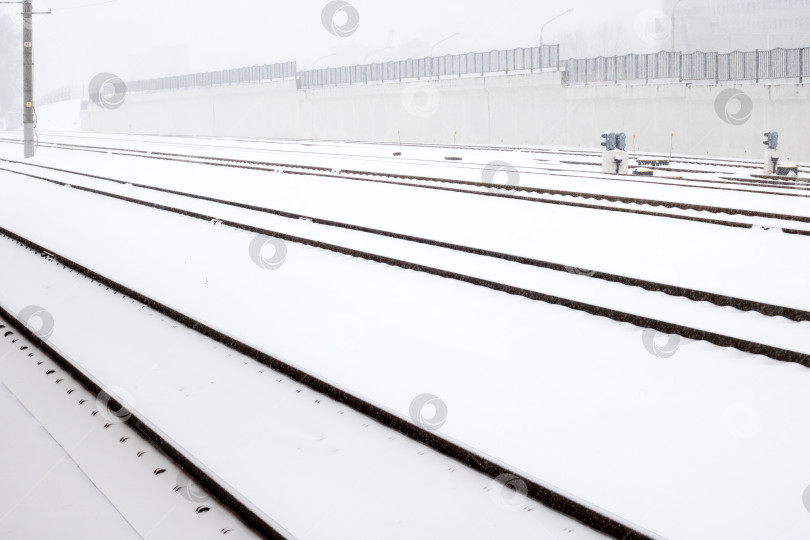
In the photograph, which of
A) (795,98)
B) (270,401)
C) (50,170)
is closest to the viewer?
(270,401)

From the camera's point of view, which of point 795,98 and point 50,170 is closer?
point 50,170

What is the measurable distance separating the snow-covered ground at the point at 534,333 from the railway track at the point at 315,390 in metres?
0.14

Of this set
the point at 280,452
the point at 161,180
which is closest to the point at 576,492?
the point at 280,452

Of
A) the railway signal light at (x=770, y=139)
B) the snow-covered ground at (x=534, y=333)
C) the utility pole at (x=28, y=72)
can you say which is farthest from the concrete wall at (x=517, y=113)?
the utility pole at (x=28, y=72)

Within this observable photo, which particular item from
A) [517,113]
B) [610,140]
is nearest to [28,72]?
[610,140]

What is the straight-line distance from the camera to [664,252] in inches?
448

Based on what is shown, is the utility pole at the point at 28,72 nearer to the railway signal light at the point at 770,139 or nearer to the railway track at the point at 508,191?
the railway track at the point at 508,191

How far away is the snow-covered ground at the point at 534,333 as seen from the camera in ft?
15.9

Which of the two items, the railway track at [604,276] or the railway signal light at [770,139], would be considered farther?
the railway signal light at [770,139]

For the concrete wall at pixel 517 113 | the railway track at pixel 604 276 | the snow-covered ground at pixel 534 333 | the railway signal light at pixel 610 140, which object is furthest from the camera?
the concrete wall at pixel 517 113

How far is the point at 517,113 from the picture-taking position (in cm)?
4109

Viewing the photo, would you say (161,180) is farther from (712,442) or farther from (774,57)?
(774,57)

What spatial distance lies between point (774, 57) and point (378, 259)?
80.8 feet

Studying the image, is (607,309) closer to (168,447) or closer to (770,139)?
(168,447)
